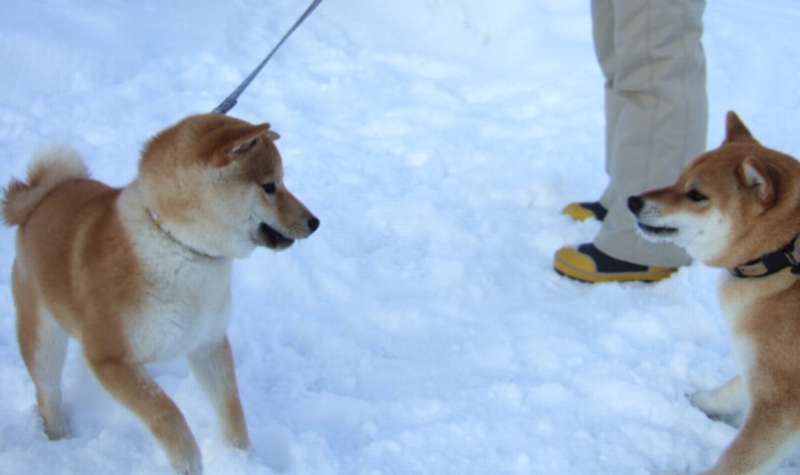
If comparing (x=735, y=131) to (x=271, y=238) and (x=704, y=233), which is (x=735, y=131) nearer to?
(x=704, y=233)

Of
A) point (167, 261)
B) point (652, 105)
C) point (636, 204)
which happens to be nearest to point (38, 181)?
point (167, 261)

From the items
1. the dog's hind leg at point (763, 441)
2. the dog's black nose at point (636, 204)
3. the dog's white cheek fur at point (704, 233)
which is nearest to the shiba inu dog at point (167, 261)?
the dog's black nose at point (636, 204)

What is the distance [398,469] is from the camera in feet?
6.94

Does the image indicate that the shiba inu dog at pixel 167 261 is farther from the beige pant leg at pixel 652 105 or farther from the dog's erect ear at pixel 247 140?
the beige pant leg at pixel 652 105

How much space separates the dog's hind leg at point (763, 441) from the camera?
6.26ft

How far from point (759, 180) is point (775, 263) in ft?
0.90

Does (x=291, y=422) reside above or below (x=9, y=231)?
above

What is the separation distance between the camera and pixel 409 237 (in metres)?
3.57

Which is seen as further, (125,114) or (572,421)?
(125,114)

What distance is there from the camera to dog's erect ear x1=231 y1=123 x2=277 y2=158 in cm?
188

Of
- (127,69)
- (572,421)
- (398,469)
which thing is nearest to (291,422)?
(398,469)

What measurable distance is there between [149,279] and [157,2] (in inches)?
190

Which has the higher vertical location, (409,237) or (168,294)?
(168,294)

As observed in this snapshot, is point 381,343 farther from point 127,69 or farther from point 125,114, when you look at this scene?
point 127,69
